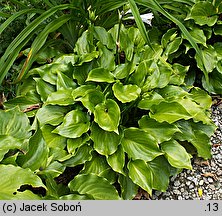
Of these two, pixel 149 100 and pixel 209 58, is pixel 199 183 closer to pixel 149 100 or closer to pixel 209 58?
pixel 149 100

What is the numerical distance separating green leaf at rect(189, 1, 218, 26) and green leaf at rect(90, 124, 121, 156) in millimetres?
1198

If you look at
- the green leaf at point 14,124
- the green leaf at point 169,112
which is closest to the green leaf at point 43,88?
the green leaf at point 14,124

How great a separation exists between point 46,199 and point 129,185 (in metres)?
0.62

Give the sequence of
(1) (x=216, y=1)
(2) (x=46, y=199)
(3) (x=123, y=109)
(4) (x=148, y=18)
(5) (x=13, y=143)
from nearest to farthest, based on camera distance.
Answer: (2) (x=46, y=199)
(5) (x=13, y=143)
(3) (x=123, y=109)
(1) (x=216, y=1)
(4) (x=148, y=18)

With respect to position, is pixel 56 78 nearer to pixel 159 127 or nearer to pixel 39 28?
pixel 39 28

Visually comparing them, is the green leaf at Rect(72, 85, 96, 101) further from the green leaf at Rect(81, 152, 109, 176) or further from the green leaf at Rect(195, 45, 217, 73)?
the green leaf at Rect(195, 45, 217, 73)

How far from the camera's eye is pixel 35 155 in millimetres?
2330

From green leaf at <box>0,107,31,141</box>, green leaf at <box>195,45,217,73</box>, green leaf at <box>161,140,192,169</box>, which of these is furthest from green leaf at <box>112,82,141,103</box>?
green leaf at <box>195,45,217,73</box>

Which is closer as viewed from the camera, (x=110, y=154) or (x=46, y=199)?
(x=46, y=199)

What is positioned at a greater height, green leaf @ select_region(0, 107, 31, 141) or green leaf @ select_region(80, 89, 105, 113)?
green leaf @ select_region(0, 107, 31, 141)

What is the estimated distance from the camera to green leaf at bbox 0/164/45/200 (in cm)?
210

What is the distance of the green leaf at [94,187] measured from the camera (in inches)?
95.9

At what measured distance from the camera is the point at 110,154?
2609 millimetres
